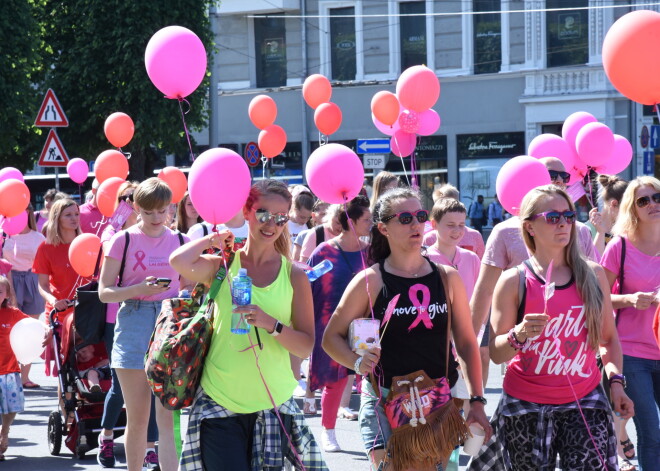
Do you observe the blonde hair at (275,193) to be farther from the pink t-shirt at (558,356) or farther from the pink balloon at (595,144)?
the pink balloon at (595,144)

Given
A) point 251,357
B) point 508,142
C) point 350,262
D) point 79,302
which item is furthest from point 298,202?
point 508,142

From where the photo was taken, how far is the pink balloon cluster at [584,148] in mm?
8891

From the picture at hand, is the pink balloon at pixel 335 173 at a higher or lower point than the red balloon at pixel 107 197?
higher

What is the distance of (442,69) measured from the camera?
32.6 meters

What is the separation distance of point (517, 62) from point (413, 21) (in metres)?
3.62

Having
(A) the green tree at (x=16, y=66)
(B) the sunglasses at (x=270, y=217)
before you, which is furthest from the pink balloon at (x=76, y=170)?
(B) the sunglasses at (x=270, y=217)

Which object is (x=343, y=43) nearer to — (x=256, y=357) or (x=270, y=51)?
(x=270, y=51)

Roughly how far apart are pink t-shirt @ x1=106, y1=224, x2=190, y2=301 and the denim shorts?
3.0 inches

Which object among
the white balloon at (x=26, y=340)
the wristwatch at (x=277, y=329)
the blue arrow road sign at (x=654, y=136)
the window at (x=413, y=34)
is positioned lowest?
the white balloon at (x=26, y=340)

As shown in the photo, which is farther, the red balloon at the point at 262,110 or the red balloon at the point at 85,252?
the red balloon at the point at 262,110

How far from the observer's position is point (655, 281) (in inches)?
234

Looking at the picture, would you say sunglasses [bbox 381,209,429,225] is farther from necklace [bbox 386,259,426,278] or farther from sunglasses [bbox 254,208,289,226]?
sunglasses [bbox 254,208,289,226]

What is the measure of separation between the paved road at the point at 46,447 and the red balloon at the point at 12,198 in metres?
1.98

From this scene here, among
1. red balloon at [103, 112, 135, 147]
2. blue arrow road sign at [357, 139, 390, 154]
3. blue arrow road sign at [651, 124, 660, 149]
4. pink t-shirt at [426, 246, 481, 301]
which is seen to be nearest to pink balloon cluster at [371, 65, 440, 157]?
→ pink t-shirt at [426, 246, 481, 301]
